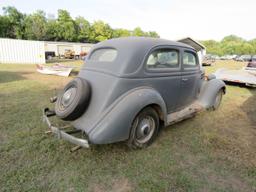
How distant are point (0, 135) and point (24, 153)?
90 cm

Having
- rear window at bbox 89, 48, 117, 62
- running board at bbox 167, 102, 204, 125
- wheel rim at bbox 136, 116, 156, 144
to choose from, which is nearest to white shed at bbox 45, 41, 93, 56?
rear window at bbox 89, 48, 117, 62

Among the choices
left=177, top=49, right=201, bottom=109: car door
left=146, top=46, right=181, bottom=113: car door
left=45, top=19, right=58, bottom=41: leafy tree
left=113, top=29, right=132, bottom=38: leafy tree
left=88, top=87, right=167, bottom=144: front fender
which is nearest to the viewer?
left=88, top=87, right=167, bottom=144: front fender

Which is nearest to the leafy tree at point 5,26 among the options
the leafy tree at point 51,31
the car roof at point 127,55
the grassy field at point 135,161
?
the leafy tree at point 51,31

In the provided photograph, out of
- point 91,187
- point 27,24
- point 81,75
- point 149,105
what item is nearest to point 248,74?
point 149,105

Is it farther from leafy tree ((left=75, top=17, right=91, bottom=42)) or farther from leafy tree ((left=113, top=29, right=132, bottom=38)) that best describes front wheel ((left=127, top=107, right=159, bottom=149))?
leafy tree ((left=113, top=29, right=132, bottom=38))

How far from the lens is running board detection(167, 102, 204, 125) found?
141 inches

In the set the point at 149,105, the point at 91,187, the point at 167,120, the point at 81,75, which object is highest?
the point at 81,75

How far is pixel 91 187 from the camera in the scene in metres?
2.27

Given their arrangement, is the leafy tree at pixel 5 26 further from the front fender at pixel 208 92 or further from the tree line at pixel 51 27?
the front fender at pixel 208 92

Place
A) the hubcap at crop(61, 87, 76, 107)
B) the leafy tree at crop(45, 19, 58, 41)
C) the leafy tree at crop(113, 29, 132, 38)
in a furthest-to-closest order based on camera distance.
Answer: the leafy tree at crop(113, 29, 132, 38), the leafy tree at crop(45, 19, 58, 41), the hubcap at crop(61, 87, 76, 107)

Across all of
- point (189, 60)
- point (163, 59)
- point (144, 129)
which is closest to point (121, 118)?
point (144, 129)

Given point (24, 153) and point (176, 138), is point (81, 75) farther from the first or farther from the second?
point (176, 138)

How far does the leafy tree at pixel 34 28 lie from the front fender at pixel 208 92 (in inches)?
1731

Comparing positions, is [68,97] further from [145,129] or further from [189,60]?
[189,60]
